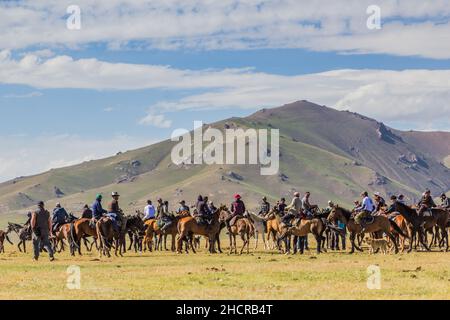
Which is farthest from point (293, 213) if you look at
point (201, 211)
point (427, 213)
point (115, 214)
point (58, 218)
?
point (58, 218)

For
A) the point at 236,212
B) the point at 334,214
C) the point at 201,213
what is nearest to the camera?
the point at 334,214

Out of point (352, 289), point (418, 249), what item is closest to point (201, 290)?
point (352, 289)

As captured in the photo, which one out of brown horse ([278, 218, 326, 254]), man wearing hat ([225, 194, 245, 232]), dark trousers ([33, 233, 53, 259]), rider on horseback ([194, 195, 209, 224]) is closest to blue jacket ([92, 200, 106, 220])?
dark trousers ([33, 233, 53, 259])

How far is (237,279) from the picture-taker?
81.8ft

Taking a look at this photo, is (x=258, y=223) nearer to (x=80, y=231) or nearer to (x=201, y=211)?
(x=201, y=211)

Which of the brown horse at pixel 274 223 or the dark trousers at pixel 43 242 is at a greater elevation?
the brown horse at pixel 274 223

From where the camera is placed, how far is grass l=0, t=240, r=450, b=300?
20.7 m

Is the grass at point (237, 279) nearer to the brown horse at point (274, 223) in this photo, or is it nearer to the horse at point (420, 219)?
the horse at point (420, 219)

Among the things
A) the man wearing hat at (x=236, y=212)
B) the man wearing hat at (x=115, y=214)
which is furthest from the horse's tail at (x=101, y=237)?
the man wearing hat at (x=236, y=212)

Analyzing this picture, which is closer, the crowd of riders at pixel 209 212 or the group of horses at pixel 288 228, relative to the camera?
the crowd of riders at pixel 209 212

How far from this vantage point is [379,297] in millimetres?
19734

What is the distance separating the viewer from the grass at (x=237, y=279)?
2073 cm
